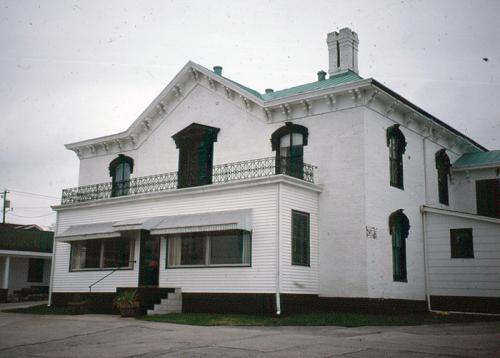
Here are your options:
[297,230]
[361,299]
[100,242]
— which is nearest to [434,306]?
[361,299]

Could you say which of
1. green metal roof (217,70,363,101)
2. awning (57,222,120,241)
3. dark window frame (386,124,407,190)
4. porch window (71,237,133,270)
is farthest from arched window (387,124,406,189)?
awning (57,222,120,241)

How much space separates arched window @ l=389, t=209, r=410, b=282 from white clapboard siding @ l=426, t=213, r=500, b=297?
4.98 ft

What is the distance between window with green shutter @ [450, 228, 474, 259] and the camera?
2252cm

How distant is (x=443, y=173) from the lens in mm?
27266

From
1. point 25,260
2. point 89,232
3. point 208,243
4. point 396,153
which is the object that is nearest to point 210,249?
point 208,243

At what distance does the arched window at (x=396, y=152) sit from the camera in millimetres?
22953

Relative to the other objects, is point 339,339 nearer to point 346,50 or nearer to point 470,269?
point 470,269

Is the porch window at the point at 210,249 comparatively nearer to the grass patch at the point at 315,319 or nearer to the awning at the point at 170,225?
the awning at the point at 170,225

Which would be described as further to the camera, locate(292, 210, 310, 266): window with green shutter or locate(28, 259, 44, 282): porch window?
locate(28, 259, 44, 282): porch window

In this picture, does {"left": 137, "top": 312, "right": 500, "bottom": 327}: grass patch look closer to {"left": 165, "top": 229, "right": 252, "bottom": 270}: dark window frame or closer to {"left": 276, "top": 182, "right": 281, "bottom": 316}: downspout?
{"left": 276, "top": 182, "right": 281, "bottom": 316}: downspout

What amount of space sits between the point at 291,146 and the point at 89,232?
9.12 m

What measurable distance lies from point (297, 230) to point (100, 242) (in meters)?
9.42

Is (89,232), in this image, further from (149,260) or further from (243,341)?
(243,341)

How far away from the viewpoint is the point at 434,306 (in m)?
23.1
